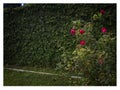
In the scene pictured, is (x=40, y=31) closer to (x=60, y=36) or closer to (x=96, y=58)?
(x=60, y=36)

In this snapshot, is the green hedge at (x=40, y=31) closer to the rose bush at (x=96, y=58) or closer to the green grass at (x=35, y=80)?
the green grass at (x=35, y=80)

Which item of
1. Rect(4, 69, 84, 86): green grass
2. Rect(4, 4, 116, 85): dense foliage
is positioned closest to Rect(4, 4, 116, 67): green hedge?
Rect(4, 4, 116, 85): dense foliage

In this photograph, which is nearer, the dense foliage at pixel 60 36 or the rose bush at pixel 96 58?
the rose bush at pixel 96 58

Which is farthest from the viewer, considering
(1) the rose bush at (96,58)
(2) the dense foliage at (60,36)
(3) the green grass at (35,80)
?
(3) the green grass at (35,80)

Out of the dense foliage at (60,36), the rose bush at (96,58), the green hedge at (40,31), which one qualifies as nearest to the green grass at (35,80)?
the dense foliage at (60,36)

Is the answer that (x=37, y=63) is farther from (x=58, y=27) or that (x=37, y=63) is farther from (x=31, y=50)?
(x=58, y=27)

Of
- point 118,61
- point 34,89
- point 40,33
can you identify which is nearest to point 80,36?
point 118,61

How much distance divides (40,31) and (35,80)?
1.94 metres

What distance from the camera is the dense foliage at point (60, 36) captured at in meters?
4.64

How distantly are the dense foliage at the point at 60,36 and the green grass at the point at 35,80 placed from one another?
0.30 meters

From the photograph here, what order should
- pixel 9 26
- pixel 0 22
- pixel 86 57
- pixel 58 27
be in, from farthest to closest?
pixel 9 26 → pixel 58 27 → pixel 0 22 → pixel 86 57

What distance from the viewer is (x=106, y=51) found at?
4410mm

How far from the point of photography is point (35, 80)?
5.66 m

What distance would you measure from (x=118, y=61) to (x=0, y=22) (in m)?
2.57
